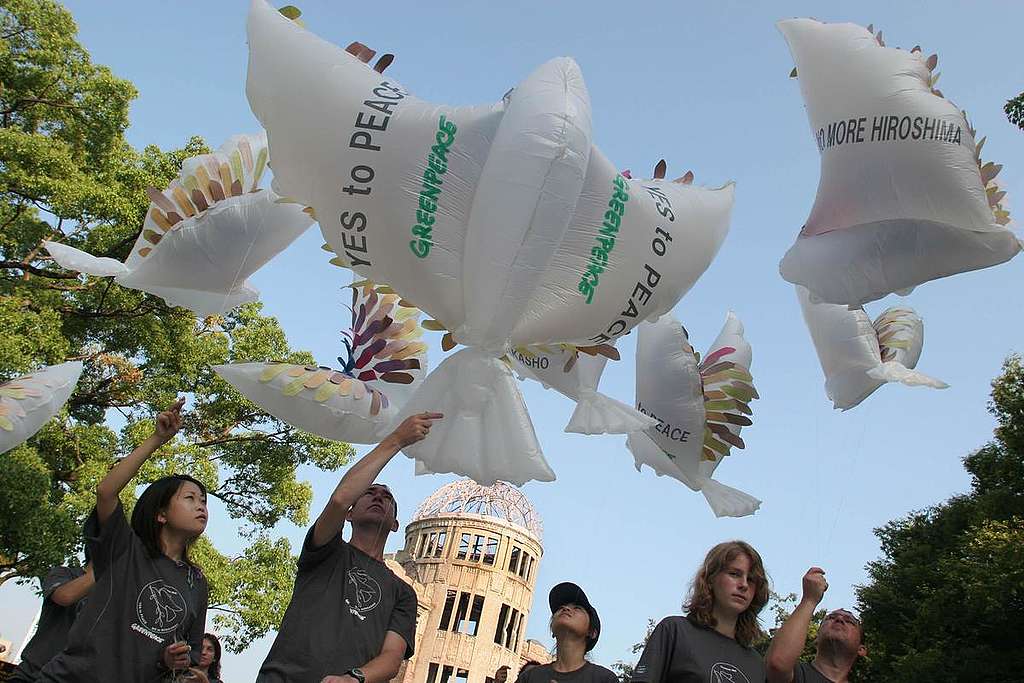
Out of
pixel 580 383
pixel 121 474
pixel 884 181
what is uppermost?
pixel 884 181

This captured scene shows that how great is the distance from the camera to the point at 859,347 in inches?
166

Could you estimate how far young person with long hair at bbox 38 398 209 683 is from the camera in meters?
2.62

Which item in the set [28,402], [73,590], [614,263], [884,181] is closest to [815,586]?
[614,263]

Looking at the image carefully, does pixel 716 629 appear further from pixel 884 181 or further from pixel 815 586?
pixel 884 181

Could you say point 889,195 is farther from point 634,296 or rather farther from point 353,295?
point 353,295

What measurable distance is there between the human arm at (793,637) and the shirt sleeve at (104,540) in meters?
1.94

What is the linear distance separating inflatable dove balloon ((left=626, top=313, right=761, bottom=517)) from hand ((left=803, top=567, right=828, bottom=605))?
4.68 feet

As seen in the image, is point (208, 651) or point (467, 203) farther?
point (208, 651)

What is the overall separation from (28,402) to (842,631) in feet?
11.6

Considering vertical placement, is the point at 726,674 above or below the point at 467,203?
below

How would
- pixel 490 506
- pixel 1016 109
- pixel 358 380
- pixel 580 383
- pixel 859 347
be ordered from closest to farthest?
pixel 358 380 < pixel 580 383 < pixel 859 347 < pixel 1016 109 < pixel 490 506

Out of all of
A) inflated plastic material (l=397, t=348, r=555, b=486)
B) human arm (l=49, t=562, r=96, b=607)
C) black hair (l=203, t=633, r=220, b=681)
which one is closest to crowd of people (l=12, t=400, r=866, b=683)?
human arm (l=49, t=562, r=96, b=607)

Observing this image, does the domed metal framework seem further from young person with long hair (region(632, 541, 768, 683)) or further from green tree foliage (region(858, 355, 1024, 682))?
young person with long hair (region(632, 541, 768, 683))

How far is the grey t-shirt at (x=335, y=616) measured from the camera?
259cm
